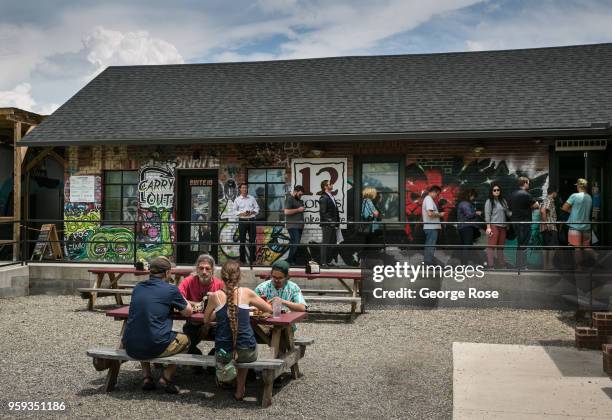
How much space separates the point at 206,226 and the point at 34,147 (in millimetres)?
4447

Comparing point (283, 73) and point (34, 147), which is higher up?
point (283, 73)

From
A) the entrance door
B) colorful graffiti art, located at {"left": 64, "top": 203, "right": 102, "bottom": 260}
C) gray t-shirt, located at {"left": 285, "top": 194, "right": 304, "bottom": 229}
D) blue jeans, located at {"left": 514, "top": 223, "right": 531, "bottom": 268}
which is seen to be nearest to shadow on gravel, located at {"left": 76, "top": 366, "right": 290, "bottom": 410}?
blue jeans, located at {"left": 514, "top": 223, "right": 531, "bottom": 268}

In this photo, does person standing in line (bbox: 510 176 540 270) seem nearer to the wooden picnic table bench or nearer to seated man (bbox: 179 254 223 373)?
the wooden picnic table bench

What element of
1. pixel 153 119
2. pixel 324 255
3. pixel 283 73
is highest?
pixel 283 73

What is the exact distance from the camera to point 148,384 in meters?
6.28

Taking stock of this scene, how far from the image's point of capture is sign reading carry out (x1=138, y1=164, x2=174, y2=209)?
15.5m

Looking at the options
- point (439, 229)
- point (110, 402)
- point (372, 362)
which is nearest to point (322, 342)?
point (372, 362)

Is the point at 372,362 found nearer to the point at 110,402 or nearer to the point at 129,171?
the point at 110,402

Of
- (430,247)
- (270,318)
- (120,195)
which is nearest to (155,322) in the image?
(270,318)

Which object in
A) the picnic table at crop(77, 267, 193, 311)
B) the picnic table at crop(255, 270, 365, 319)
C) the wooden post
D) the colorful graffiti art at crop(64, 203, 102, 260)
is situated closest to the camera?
the picnic table at crop(255, 270, 365, 319)

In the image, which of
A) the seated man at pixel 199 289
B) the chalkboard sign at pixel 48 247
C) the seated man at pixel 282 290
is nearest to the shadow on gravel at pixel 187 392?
the seated man at pixel 199 289

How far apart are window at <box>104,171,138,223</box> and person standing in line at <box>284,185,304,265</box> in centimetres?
413

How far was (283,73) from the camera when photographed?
1761 cm

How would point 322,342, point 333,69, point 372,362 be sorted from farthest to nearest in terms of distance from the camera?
point 333,69 < point 322,342 < point 372,362
